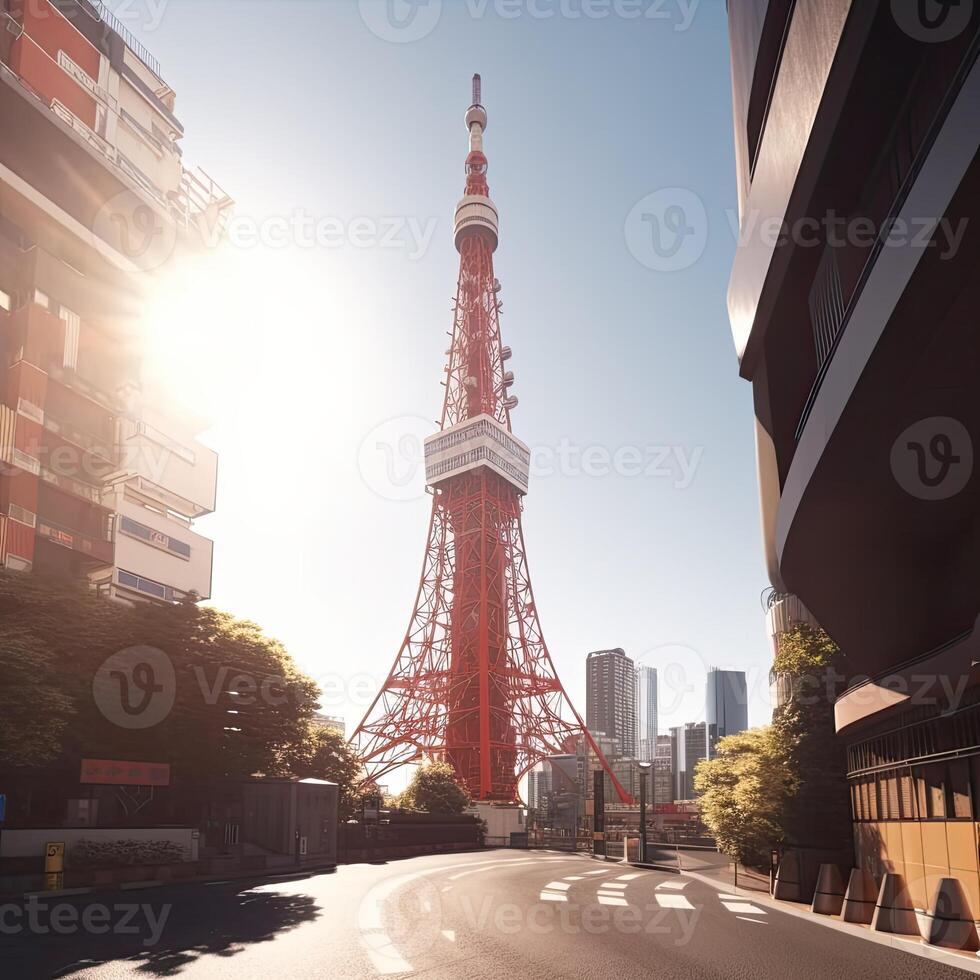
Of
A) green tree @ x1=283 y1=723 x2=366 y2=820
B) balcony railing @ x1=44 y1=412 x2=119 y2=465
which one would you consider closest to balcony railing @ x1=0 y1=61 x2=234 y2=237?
balcony railing @ x1=44 y1=412 x2=119 y2=465

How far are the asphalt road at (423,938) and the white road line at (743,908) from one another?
3 cm

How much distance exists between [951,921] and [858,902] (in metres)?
3.81

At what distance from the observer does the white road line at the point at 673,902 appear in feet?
61.3

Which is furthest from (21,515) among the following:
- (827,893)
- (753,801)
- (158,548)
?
(827,893)

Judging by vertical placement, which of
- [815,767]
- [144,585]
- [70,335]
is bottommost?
[815,767]

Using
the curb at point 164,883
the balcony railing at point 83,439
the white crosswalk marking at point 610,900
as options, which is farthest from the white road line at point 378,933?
the balcony railing at point 83,439

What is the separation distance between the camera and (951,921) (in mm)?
13164

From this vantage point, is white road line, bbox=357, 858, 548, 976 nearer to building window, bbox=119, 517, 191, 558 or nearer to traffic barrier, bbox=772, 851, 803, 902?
traffic barrier, bbox=772, 851, 803, 902

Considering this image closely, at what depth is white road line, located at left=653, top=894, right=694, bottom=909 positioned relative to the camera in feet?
61.3

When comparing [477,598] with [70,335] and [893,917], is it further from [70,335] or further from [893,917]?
[893,917]

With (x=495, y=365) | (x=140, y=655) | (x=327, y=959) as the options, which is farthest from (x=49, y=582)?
(x=495, y=365)

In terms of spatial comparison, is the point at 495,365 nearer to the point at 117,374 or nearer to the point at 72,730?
the point at 117,374

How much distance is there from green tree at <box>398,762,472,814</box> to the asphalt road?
41.3 m

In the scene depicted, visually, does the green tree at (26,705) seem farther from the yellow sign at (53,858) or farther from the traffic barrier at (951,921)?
the traffic barrier at (951,921)
